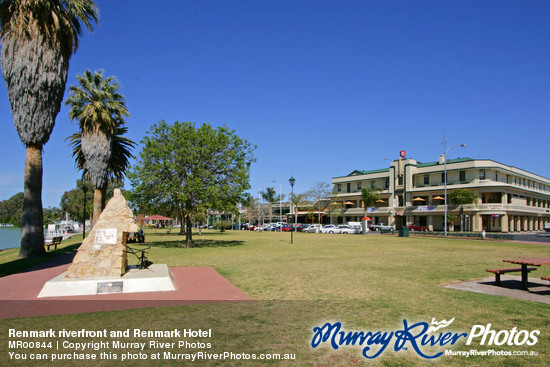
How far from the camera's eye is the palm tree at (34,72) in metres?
16.6

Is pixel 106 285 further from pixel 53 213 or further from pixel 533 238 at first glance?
pixel 53 213

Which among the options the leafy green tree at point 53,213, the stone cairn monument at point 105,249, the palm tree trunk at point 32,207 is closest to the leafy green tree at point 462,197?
the palm tree trunk at point 32,207

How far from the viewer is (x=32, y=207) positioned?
58.0 ft

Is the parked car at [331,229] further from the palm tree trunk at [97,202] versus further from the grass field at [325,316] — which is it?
the grass field at [325,316]

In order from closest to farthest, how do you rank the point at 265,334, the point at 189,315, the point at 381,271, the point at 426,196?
the point at 265,334, the point at 189,315, the point at 381,271, the point at 426,196

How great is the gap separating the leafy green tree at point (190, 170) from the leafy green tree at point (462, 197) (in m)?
40.0

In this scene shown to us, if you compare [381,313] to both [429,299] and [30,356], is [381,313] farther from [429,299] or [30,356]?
[30,356]

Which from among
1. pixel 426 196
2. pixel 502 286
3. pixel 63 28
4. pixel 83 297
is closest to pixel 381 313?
pixel 502 286

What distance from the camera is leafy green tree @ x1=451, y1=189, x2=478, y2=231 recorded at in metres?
52.1

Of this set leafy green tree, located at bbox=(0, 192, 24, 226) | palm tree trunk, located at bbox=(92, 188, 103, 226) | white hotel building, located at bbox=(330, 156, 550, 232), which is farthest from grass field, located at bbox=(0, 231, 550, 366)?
leafy green tree, located at bbox=(0, 192, 24, 226)

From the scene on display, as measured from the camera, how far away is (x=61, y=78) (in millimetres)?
17875

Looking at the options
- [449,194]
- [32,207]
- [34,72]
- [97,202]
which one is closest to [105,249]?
[32,207]

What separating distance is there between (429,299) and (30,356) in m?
7.79

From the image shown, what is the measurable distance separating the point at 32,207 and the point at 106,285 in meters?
11.4
